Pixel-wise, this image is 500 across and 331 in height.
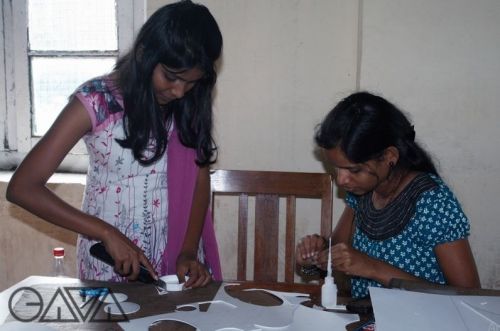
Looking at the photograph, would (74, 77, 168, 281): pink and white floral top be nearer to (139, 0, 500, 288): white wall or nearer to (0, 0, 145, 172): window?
(139, 0, 500, 288): white wall

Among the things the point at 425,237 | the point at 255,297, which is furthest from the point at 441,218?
the point at 255,297

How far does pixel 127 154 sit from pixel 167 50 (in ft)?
1.03

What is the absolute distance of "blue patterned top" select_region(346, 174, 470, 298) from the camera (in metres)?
1.20

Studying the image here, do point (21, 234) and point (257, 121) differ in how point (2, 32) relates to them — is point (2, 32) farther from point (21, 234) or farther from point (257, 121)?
point (257, 121)

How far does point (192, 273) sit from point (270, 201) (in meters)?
0.48

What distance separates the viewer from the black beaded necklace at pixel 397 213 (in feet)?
4.17

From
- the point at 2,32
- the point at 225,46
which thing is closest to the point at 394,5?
the point at 225,46

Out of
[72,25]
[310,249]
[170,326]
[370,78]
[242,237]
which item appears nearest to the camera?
[170,326]

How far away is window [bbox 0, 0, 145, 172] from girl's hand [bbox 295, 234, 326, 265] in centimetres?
134

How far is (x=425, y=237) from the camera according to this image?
1.24 meters

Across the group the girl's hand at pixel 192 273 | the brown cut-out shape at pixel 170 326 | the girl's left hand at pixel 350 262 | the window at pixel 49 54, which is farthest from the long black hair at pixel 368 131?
the window at pixel 49 54

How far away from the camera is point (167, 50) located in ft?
3.68

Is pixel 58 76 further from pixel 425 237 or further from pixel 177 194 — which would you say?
pixel 425 237

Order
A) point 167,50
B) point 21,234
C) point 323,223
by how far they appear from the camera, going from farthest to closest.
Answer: point 21,234 → point 323,223 → point 167,50
